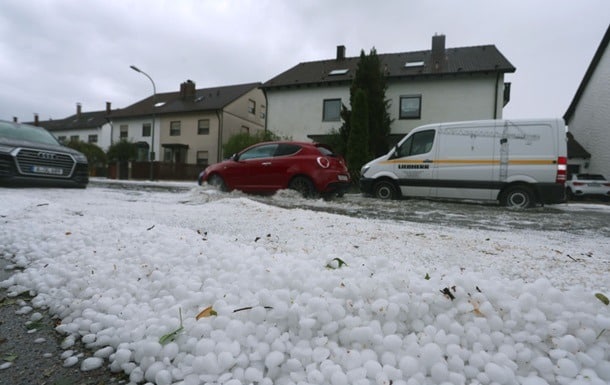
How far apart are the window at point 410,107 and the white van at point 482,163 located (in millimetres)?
10120

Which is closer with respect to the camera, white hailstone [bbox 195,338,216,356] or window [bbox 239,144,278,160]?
white hailstone [bbox 195,338,216,356]

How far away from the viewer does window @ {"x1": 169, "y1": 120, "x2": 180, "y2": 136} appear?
27.5 metres

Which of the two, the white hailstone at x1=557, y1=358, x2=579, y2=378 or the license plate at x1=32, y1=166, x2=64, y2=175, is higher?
the license plate at x1=32, y1=166, x2=64, y2=175

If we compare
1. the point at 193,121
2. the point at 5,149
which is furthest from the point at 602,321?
the point at 193,121

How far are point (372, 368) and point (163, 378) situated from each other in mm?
729

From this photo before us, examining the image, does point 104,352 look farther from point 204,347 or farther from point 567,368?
point 567,368

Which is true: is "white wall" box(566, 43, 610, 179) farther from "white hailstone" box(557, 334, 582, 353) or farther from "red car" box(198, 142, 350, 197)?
"white hailstone" box(557, 334, 582, 353)

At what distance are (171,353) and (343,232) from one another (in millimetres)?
1893

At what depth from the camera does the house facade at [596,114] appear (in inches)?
657

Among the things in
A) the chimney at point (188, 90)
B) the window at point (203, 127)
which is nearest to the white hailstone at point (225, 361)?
the window at point (203, 127)

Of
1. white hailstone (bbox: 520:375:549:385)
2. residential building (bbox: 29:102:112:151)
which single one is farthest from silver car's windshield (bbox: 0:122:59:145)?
residential building (bbox: 29:102:112:151)

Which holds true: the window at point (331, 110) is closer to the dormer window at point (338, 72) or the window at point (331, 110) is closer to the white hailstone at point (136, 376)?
the dormer window at point (338, 72)

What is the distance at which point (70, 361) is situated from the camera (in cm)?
129

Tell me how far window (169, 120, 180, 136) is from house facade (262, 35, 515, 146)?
11.2m
